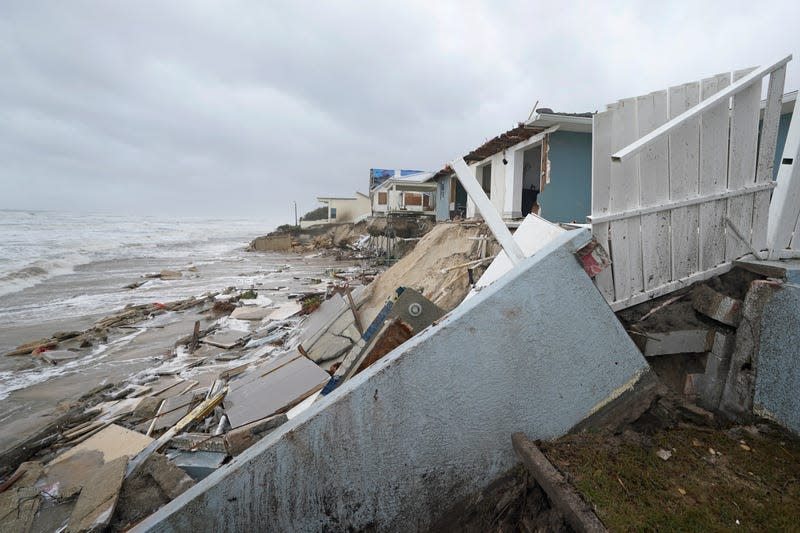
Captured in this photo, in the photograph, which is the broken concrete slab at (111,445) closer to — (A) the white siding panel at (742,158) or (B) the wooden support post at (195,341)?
(B) the wooden support post at (195,341)

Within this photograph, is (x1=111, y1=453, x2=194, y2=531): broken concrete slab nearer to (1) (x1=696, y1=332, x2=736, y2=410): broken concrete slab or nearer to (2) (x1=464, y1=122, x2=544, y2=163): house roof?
(1) (x1=696, y1=332, x2=736, y2=410): broken concrete slab

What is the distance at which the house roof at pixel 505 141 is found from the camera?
10633 millimetres

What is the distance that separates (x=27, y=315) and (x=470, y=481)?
15922mm

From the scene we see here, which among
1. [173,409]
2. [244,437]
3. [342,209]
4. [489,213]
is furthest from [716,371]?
[342,209]

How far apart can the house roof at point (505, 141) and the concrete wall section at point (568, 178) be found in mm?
714

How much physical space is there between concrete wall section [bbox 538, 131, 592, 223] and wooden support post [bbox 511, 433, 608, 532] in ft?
33.4

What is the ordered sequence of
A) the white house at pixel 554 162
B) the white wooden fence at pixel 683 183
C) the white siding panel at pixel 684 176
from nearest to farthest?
the white wooden fence at pixel 683 183 → the white siding panel at pixel 684 176 → the white house at pixel 554 162

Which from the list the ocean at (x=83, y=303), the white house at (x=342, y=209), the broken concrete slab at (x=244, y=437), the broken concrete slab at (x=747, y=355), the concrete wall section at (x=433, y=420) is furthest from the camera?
the white house at (x=342, y=209)

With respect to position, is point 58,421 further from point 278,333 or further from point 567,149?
point 567,149

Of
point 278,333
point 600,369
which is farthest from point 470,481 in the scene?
point 278,333

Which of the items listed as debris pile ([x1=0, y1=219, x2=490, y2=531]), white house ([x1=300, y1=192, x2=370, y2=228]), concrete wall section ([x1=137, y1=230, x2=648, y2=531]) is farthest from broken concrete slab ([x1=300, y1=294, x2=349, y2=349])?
white house ([x1=300, y1=192, x2=370, y2=228])

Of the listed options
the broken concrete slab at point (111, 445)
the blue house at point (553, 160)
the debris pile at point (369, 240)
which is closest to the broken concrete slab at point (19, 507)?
the broken concrete slab at point (111, 445)

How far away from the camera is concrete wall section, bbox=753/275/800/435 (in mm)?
2314

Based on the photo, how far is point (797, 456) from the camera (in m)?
2.16
